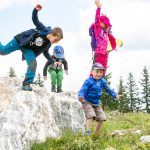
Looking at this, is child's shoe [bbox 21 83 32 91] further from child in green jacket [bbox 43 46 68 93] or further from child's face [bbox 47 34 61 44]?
child in green jacket [bbox 43 46 68 93]

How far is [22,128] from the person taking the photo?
12.1 m

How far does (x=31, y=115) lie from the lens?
12633 mm

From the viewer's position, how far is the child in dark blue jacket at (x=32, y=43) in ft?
42.9

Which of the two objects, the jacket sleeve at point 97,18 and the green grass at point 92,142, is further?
the jacket sleeve at point 97,18

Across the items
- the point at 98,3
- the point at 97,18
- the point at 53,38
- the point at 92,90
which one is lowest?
the point at 92,90

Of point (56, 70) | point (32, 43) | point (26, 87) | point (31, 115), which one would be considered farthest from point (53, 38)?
point (56, 70)

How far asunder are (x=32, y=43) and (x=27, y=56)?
360 millimetres

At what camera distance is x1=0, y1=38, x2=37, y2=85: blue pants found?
43.3ft

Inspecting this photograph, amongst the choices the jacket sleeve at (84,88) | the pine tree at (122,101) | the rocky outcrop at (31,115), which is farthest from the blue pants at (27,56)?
the pine tree at (122,101)

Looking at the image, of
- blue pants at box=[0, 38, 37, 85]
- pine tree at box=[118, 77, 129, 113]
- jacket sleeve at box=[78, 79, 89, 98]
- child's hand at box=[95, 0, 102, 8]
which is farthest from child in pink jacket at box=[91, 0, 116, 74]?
pine tree at box=[118, 77, 129, 113]

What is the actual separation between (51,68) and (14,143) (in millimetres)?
5402

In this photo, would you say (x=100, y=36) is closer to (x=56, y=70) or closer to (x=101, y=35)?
(x=101, y=35)

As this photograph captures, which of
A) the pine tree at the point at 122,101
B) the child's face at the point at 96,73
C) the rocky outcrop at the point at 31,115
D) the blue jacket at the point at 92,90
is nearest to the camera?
the rocky outcrop at the point at 31,115

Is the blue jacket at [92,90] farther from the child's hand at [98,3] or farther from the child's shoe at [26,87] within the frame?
the child's hand at [98,3]
